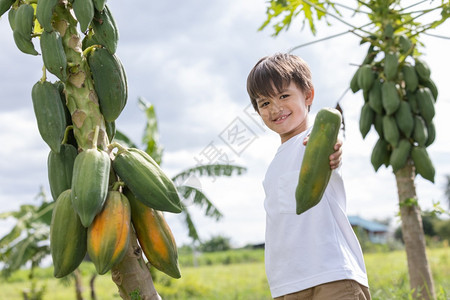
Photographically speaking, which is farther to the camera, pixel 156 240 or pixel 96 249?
pixel 156 240

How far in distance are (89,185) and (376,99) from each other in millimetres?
3186

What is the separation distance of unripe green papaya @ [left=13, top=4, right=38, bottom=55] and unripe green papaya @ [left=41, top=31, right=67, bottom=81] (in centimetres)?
6

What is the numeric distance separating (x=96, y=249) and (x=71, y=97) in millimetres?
483

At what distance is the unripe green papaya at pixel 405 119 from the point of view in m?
4.00

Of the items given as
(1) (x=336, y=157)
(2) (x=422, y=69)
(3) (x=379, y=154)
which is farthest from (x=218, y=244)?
(1) (x=336, y=157)

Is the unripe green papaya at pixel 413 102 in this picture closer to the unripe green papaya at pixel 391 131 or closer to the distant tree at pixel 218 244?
the unripe green papaya at pixel 391 131

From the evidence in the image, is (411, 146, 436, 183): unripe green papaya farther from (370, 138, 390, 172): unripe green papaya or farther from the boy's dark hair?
the boy's dark hair

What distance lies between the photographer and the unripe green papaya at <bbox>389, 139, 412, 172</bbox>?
3992 millimetres

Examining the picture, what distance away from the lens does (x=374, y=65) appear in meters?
4.28

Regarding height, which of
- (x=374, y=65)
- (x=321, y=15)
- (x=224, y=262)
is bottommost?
(x=224, y=262)

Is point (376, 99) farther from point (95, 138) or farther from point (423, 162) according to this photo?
point (95, 138)

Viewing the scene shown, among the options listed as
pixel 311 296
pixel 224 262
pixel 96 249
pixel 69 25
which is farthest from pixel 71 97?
pixel 224 262

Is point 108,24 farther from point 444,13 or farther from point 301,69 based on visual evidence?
point 444,13

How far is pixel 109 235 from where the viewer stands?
1378mm
